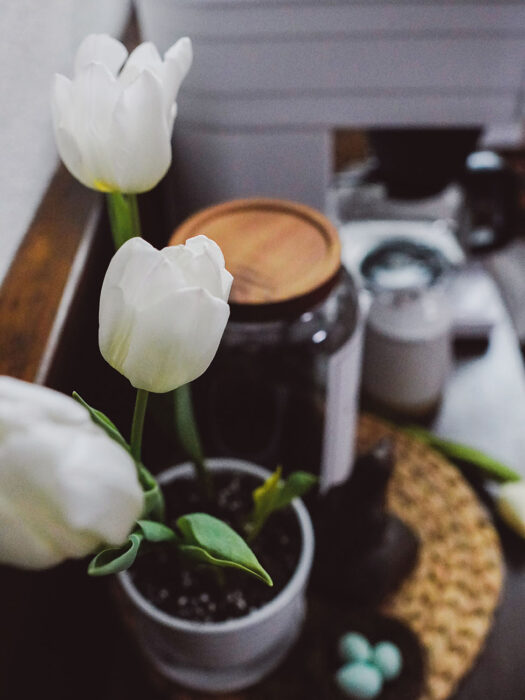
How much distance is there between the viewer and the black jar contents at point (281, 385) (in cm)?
48

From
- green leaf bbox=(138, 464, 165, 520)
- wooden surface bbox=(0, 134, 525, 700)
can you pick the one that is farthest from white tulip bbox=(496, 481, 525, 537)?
green leaf bbox=(138, 464, 165, 520)

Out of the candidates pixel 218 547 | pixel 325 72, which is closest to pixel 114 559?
pixel 218 547

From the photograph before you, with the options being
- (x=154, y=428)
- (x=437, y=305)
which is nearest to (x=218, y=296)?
(x=154, y=428)

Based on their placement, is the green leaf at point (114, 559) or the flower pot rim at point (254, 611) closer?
the green leaf at point (114, 559)

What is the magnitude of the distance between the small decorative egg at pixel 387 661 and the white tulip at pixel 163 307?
13.4 inches

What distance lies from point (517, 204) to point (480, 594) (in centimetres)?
35

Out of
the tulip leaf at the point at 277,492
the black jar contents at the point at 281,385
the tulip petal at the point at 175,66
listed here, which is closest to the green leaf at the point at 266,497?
the tulip leaf at the point at 277,492

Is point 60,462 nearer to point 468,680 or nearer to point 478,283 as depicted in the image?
point 468,680

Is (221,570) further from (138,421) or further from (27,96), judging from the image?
(27,96)

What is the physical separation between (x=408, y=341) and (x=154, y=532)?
0.39 meters

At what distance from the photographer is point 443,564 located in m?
0.55

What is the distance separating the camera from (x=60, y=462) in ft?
0.56

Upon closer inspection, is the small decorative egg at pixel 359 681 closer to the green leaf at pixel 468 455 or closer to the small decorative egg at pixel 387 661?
the small decorative egg at pixel 387 661

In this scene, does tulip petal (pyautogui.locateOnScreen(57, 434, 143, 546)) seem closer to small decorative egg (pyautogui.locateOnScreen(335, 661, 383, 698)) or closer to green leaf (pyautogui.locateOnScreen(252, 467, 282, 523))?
green leaf (pyautogui.locateOnScreen(252, 467, 282, 523))
